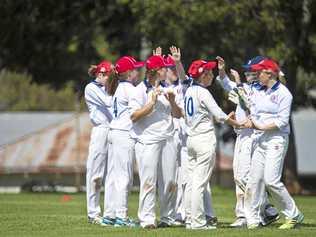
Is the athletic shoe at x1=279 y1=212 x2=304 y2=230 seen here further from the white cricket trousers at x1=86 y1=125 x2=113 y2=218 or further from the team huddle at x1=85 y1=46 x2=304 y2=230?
the white cricket trousers at x1=86 y1=125 x2=113 y2=218

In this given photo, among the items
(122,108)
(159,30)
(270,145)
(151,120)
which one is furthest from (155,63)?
(159,30)

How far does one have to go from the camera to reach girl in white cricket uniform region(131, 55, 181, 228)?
54.4ft

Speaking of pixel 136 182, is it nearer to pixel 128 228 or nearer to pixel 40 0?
pixel 40 0

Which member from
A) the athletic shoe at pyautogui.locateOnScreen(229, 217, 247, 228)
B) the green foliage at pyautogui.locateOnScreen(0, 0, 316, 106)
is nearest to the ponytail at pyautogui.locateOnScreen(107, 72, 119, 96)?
the athletic shoe at pyautogui.locateOnScreen(229, 217, 247, 228)

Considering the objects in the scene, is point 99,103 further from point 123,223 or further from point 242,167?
point 242,167

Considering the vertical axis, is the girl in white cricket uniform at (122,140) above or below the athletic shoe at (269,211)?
above

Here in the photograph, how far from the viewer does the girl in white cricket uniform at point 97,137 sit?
18.2m

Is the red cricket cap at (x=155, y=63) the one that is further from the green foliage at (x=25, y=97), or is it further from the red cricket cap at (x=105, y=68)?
the green foliage at (x=25, y=97)

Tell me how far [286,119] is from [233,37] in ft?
61.0

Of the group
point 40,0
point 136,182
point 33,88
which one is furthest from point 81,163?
point 33,88

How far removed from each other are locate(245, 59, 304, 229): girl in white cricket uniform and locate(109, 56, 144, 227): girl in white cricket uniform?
193 centimetres

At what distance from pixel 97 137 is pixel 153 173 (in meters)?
1.97

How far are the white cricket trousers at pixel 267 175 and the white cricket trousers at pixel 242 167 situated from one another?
0.78 metres


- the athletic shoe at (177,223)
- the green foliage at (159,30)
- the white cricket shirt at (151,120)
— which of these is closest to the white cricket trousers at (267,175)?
the athletic shoe at (177,223)
